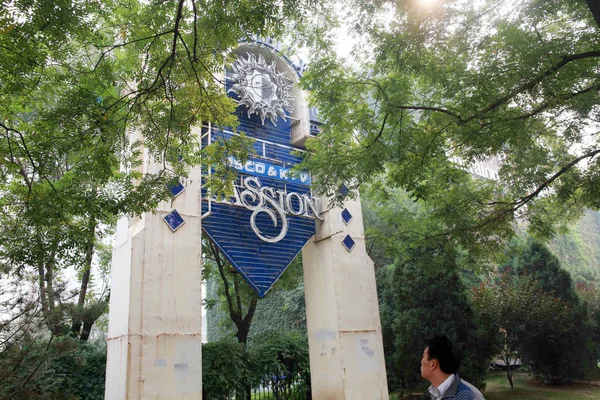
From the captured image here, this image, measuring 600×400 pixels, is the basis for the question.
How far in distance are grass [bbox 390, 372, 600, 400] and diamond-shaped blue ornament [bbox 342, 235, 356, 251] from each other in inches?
167

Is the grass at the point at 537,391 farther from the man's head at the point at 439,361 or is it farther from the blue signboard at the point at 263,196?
the man's head at the point at 439,361

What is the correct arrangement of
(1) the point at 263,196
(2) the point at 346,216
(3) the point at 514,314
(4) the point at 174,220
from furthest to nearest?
(3) the point at 514,314
(2) the point at 346,216
(1) the point at 263,196
(4) the point at 174,220

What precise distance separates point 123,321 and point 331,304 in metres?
4.25

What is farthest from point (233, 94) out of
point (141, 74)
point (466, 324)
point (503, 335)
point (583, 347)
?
point (583, 347)

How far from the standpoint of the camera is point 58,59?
5613 mm

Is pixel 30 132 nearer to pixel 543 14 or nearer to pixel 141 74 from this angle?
pixel 141 74

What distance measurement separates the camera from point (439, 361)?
108 inches

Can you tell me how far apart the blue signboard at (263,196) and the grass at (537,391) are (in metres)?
5.22

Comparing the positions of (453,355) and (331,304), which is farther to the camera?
(331,304)

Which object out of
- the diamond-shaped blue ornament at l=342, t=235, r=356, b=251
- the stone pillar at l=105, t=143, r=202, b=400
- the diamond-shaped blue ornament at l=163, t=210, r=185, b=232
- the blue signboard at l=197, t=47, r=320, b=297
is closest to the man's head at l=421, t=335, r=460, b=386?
the stone pillar at l=105, t=143, r=202, b=400

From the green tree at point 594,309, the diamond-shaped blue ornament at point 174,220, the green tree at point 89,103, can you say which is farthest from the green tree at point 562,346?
the green tree at point 89,103

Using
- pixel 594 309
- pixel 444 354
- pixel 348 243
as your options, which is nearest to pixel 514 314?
pixel 348 243

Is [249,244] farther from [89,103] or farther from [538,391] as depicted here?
[538,391]

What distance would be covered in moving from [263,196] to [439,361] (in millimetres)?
7212
